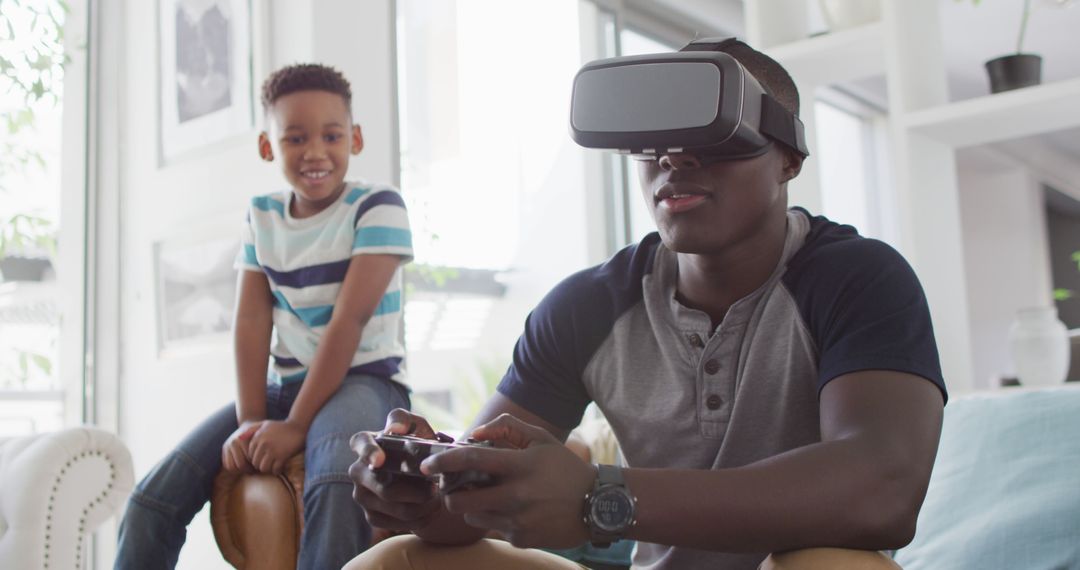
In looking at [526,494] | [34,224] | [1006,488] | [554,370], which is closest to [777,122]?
[554,370]

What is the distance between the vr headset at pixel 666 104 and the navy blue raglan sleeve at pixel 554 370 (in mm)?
317

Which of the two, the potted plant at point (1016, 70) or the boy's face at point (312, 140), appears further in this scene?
the potted plant at point (1016, 70)

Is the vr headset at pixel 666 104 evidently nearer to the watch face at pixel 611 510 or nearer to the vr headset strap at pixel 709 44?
the vr headset strap at pixel 709 44

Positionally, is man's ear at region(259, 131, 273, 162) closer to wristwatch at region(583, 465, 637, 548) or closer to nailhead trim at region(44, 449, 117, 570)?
nailhead trim at region(44, 449, 117, 570)

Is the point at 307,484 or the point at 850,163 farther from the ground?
the point at 850,163

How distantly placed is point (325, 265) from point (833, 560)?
1198 mm

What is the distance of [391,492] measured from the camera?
1151 mm

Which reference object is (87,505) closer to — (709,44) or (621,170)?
(709,44)

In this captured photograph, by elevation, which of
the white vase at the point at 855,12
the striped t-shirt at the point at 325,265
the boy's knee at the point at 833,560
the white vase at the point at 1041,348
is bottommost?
the boy's knee at the point at 833,560

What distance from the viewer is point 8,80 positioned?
9.92 feet

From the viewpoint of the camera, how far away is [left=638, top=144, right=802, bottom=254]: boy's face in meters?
1.27

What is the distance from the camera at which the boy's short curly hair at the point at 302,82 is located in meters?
1.93

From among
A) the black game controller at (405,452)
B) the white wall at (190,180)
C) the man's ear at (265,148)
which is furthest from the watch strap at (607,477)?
the white wall at (190,180)

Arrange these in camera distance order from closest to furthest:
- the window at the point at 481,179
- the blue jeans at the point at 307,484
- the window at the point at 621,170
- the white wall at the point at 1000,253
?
the blue jeans at the point at 307,484 → the window at the point at 481,179 → the window at the point at 621,170 → the white wall at the point at 1000,253
